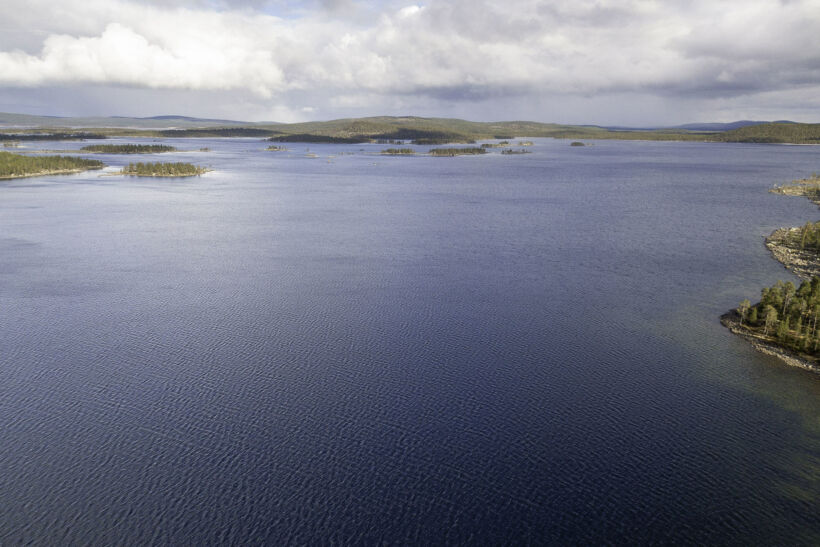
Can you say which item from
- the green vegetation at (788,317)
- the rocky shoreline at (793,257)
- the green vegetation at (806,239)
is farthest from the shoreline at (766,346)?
the green vegetation at (806,239)

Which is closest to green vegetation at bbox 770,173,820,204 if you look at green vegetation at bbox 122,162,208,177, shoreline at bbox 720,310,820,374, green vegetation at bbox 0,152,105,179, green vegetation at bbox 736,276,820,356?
green vegetation at bbox 736,276,820,356

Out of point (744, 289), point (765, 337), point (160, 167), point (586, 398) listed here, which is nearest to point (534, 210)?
point (744, 289)

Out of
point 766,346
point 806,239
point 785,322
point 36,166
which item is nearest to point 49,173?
point 36,166

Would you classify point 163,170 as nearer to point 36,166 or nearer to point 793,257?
point 36,166

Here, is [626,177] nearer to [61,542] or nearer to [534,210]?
[534,210]

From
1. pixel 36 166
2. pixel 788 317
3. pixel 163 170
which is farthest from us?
pixel 163 170

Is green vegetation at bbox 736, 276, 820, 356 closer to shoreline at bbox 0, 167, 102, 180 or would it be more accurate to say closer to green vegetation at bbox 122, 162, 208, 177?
green vegetation at bbox 122, 162, 208, 177
